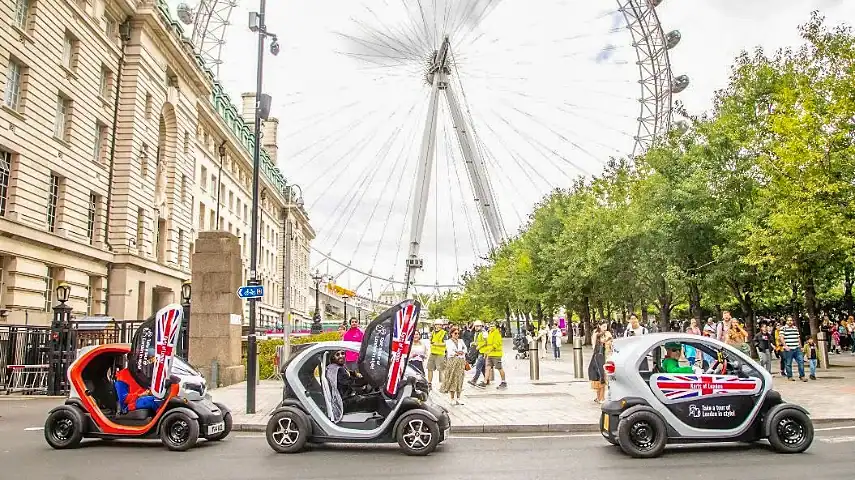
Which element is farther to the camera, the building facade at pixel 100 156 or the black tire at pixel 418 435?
the building facade at pixel 100 156

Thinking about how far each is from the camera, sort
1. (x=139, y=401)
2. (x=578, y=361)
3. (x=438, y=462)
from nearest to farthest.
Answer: (x=438, y=462)
(x=139, y=401)
(x=578, y=361)

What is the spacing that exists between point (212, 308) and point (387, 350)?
37.7 ft

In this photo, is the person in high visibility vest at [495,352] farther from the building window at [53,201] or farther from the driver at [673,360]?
the building window at [53,201]

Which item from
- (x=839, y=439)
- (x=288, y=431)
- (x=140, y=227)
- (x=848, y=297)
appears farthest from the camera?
(x=848, y=297)

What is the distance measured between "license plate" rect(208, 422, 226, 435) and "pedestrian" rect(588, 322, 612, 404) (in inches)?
327

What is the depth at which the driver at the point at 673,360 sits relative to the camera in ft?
35.1

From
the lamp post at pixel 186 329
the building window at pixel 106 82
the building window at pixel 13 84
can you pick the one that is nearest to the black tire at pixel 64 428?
the lamp post at pixel 186 329

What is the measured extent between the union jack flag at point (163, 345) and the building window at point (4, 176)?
18.7 m

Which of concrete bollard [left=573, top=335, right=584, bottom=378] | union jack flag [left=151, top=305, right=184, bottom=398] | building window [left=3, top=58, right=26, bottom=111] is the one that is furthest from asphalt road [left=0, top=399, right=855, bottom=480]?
building window [left=3, top=58, right=26, bottom=111]

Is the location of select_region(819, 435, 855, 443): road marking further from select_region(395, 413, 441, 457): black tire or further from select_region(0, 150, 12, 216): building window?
select_region(0, 150, 12, 216): building window

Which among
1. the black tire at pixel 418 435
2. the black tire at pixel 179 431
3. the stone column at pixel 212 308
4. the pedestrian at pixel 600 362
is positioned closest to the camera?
the black tire at pixel 418 435

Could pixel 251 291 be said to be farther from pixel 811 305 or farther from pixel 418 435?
pixel 811 305

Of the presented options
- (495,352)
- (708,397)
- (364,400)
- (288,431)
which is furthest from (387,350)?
(495,352)

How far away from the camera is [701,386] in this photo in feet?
33.5
